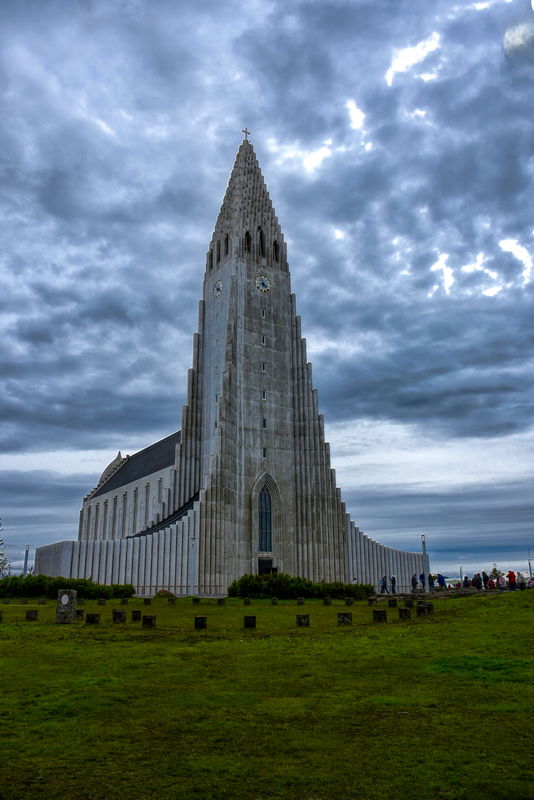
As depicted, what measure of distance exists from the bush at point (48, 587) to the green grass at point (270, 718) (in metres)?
23.4

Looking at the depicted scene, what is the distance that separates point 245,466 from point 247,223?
25.8 meters

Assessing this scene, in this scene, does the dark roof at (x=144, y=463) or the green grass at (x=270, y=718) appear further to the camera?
the dark roof at (x=144, y=463)

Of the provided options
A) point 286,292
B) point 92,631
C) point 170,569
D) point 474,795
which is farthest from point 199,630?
point 286,292

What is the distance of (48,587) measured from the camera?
41.4m

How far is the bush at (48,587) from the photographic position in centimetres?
3869

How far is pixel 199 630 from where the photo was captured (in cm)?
1922

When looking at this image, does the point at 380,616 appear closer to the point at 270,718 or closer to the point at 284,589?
the point at 270,718

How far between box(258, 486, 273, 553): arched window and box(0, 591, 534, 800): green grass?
140 ft

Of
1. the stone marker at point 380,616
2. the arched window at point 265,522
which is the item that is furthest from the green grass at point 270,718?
the arched window at point 265,522

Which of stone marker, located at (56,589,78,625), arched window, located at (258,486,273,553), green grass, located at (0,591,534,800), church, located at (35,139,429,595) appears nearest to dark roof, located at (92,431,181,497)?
church, located at (35,139,429,595)

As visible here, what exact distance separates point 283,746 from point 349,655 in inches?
253

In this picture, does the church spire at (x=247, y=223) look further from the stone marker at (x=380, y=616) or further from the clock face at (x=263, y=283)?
the stone marker at (x=380, y=616)

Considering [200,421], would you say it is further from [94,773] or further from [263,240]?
[94,773]

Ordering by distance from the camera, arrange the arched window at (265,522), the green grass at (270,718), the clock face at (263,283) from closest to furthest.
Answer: the green grass at (270,718), the arched window at (265,522), the clock face at (263,283)
